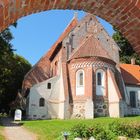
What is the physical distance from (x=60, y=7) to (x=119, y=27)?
1.03 m

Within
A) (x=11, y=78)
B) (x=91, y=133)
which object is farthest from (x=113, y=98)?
(x=11, y=78)

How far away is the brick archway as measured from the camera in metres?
3.62

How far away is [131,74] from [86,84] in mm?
11685

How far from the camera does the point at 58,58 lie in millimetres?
38281

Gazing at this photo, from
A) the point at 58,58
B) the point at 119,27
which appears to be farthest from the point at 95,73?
the point at 119,27

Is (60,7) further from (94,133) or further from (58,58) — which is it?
(58,58)

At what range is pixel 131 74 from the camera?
41.0 m

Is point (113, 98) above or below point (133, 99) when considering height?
below

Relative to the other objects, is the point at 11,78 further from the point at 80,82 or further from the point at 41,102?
the point at 80,82

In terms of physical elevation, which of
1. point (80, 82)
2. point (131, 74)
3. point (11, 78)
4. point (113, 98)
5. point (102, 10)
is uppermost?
point (11, 78)

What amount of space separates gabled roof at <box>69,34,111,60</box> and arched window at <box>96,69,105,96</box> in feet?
6.74

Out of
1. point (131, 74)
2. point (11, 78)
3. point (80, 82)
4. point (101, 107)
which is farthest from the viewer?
point (11, 78)

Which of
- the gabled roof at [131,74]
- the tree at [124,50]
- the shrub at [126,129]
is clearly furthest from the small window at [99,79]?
the tree at [124,50]

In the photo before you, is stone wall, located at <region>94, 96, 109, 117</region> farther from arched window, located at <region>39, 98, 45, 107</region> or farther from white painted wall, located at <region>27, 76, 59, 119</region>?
arched window, located at <region>39, 98, 45, 107</region>
